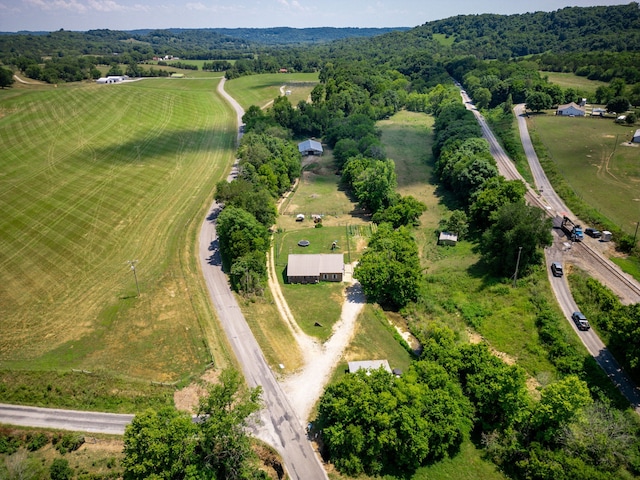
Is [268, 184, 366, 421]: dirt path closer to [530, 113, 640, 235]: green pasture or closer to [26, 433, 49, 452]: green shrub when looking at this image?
[26, 433, 49, 452]: green shrub

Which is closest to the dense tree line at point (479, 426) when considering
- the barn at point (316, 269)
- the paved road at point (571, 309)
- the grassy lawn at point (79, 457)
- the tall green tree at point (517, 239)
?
the paved road at point (571, 309)

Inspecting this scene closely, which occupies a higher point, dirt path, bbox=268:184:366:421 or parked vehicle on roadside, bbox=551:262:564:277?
parked vehicle on roadside, bbox=551:262:564:277

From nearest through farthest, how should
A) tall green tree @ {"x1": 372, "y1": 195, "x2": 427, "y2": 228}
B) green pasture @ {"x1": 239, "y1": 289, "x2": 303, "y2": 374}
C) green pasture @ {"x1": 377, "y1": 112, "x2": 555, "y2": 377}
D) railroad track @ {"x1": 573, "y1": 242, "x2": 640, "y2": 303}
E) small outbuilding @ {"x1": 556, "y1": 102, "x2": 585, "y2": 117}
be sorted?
1. green pasture @ {"x1": 239, "y1": 289, "x2": 303, "y2": 374}
2. green pasture @ {"x1": 377, "y1": 112, "x2": 555, "y2": 377}
3. railroad track @ {"x1": 573, "y1": 242, "x2": 640, "y2": 303}
4. tall green tree @ {"x1": 372, "y1": 195, "x2": 427, "y2": 228}
5. small outbuilding @ {"x1": 556, "y1": 102, "x2": 585, "y2": 117}

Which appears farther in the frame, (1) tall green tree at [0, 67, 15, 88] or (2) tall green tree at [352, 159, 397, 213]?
(1) tall green tree at [0, 67, 15, 88]

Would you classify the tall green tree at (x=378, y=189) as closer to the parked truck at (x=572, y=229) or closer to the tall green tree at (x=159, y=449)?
the parked truck at (x=572, y=229)

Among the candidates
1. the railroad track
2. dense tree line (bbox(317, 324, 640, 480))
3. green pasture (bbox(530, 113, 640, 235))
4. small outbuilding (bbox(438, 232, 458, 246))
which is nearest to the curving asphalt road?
the railroad track

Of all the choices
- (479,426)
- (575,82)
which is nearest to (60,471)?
(479,426)

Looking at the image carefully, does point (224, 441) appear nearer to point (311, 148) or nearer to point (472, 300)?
point (472, 300)
